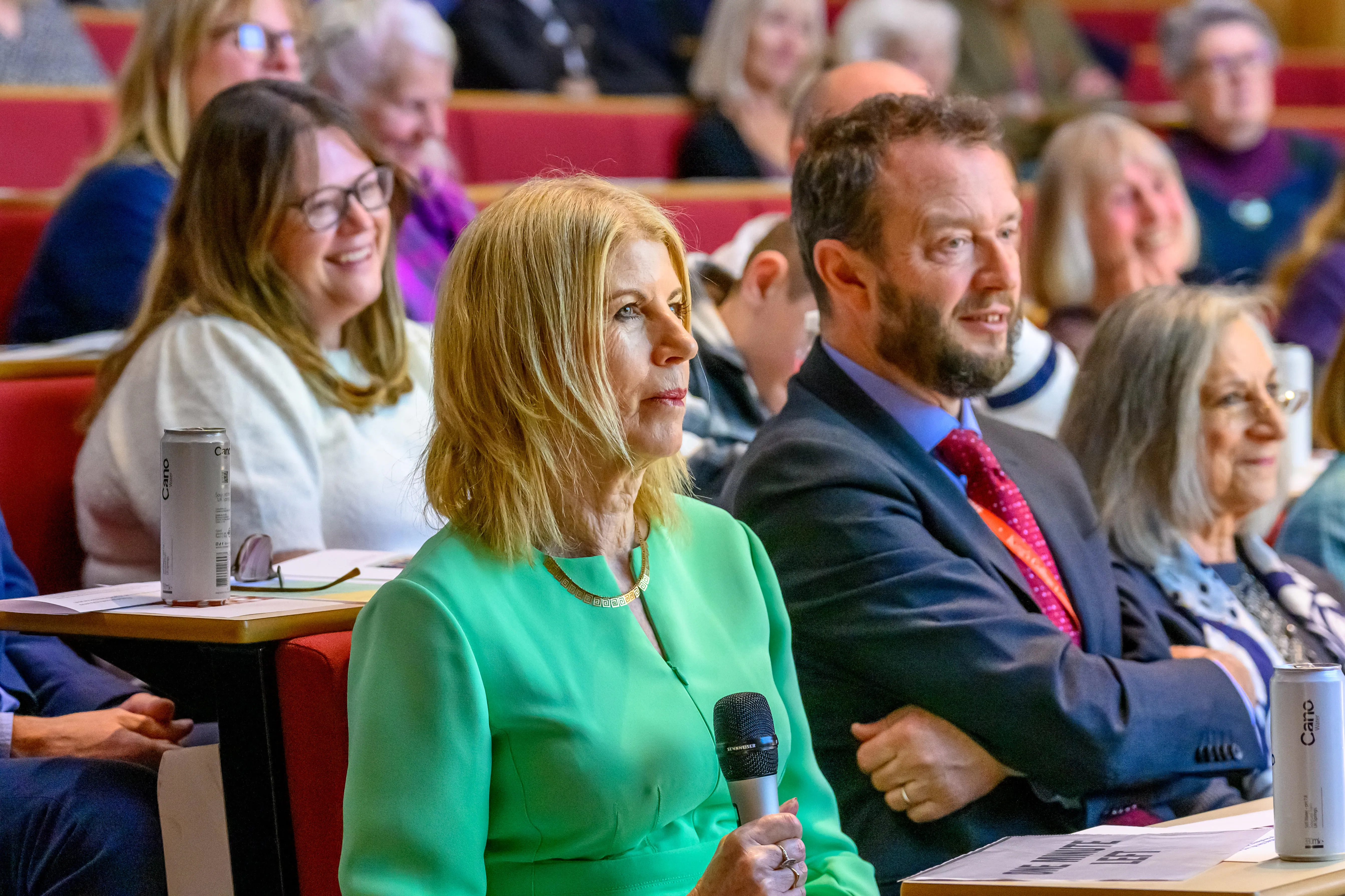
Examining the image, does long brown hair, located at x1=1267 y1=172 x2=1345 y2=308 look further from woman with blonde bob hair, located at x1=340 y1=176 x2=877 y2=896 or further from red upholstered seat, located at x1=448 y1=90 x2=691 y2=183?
woman with blonde bob hair, located at x1=340 y1=176 x2=877 y2=896

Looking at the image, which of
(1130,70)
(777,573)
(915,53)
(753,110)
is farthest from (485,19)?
(777,573)

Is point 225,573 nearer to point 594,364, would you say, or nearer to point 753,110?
point 594,364

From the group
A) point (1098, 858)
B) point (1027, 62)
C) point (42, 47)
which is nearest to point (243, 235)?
point (1098, 858)

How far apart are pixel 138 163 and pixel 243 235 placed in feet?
2.00

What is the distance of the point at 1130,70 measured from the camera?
21.6 ft

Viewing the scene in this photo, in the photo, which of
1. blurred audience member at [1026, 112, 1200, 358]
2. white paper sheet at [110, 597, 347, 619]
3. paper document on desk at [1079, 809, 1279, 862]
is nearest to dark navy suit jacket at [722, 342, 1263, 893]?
paper document on desk at [1079, 809, 1279, 862]

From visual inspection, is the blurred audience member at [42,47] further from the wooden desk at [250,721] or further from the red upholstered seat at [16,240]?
the wooden desk at [250,721]

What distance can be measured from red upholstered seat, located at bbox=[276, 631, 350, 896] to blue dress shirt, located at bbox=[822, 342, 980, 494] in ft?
2.39

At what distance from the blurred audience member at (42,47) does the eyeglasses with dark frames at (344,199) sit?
181cm

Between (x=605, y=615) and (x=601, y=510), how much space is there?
0.33 ft

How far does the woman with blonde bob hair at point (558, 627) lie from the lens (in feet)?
4.34

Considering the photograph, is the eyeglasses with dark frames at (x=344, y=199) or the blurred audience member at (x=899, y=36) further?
the blurred audience member at (x=899, y=36)

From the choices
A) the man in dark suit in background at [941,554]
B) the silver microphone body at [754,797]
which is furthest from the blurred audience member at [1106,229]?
the silver microphone body at [754,797]

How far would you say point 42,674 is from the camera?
197 cm
